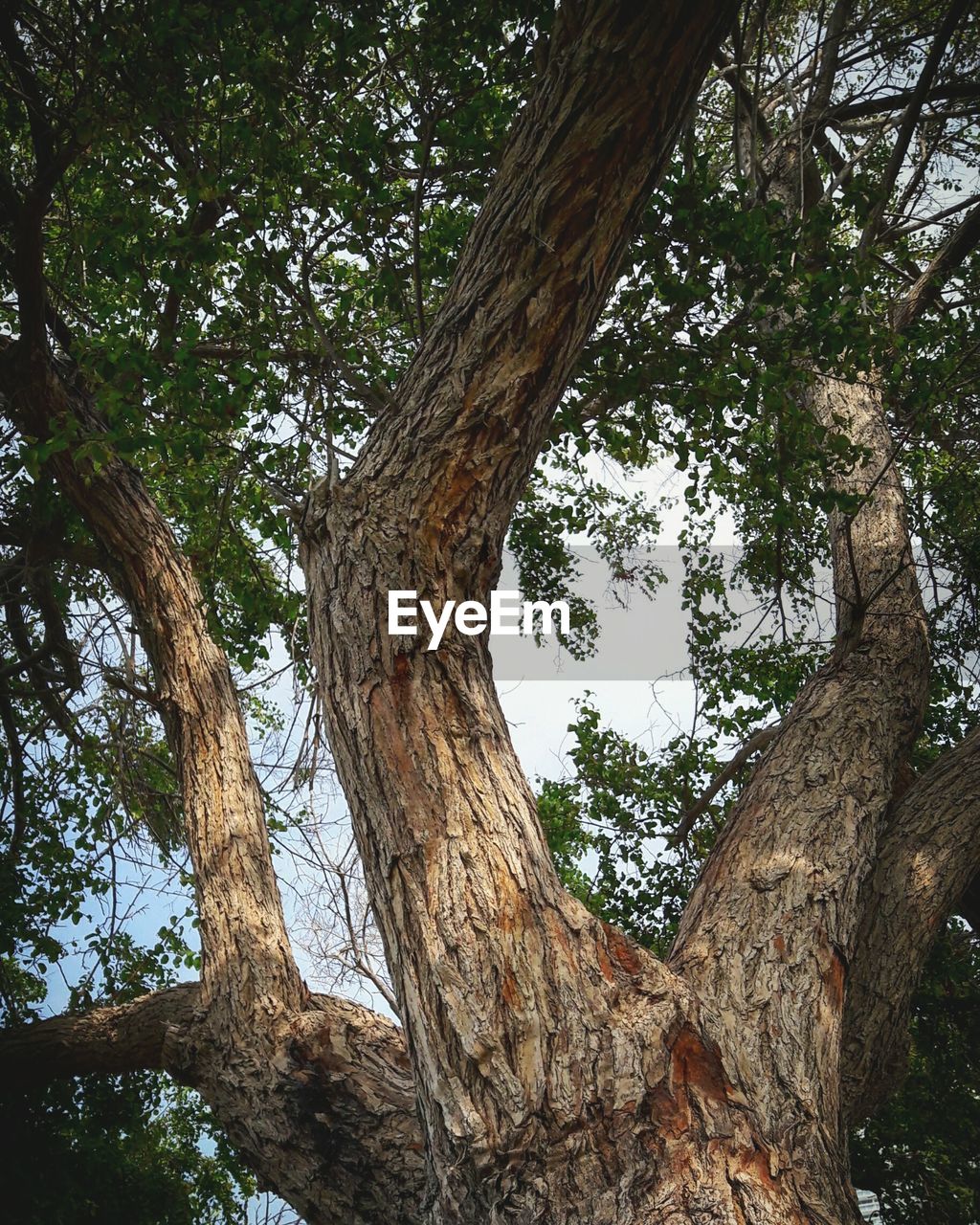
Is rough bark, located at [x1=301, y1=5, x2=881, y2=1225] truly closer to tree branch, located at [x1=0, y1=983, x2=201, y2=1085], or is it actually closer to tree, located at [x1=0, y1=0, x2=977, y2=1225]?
tree, located at [x1=0, y1=0, x2=977, y2=1225]

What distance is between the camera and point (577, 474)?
761 cm

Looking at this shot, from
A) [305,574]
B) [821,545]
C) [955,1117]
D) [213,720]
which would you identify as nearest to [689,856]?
[955,1117]

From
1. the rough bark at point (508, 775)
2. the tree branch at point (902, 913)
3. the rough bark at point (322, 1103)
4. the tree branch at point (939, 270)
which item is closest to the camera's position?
the rough bark at point (508, 775)

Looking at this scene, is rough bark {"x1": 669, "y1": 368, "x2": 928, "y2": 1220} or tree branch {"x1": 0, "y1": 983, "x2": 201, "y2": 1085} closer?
rough bark {"x1": 669, "y1": 368, "x2": 928, "y2": 1220}

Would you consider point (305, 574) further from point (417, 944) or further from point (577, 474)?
point (577, 474)

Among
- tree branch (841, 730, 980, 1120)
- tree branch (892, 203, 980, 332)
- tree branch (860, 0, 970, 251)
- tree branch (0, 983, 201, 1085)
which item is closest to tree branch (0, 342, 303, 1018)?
tree branch (0, 983, 201, 1085)

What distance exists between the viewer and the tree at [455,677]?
2174mm

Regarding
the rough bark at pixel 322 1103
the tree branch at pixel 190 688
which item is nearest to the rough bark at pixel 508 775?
the rough bark at pixel 322 1103

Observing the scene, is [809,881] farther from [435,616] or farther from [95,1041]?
[95,1041]

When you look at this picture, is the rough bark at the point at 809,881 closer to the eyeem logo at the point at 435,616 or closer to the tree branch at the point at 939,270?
the eyeem logo at the point at 435,616

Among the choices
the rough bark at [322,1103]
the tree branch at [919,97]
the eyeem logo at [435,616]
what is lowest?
the rough bark at [322,1103]

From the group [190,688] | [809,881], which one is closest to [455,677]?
[809,881]

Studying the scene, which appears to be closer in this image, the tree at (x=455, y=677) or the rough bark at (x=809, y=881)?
the tree at (x=455, y=677)

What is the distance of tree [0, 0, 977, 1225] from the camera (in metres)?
2.17
